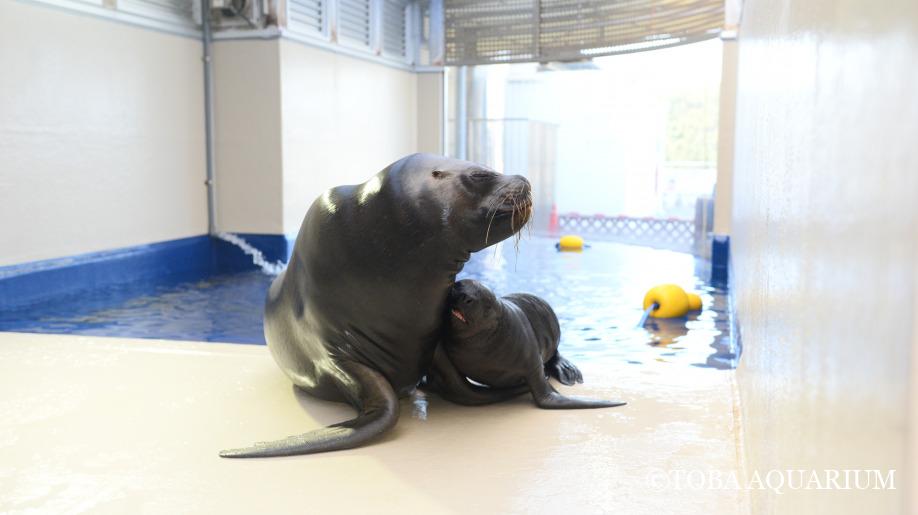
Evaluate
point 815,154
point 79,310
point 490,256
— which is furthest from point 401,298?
point 490,256

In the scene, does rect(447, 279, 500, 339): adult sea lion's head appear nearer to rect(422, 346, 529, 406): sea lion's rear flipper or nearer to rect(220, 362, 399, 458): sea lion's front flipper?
rect(422, 346, 529, 406): sea lion's rear flipper

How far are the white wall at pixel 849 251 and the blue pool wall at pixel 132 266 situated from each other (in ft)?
21.2

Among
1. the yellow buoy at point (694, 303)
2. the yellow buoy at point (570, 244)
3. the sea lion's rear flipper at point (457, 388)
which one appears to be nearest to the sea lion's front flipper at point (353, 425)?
the sea lion's rear flipper at point (457, 388)

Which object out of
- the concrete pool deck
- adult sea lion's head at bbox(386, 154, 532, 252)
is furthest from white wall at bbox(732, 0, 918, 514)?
adult sea lion's head at bbox(386, 154, 532, 252)

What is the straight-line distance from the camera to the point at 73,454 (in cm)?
248

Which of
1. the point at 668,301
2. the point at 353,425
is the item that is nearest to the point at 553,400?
the point at 353,425

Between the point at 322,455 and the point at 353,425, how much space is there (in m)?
0.17

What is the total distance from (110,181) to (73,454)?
18.8 ft

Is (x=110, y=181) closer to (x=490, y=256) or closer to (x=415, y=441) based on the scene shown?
(x=490, y=256)

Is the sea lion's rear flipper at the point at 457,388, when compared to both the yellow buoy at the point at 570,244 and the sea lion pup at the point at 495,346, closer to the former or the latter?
the sea lion pup at the point at 495,346

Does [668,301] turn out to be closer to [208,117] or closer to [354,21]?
[208,117]

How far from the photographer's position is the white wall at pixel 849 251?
611 millimetres

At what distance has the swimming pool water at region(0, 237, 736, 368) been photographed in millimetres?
5145

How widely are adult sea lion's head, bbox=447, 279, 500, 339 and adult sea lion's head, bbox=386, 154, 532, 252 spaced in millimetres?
161
